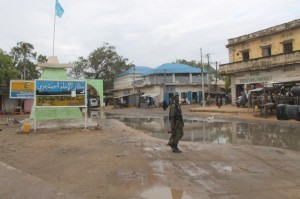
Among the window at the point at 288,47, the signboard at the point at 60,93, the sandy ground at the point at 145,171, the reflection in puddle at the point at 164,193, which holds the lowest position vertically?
the reflection in puddle at the point at 164,193

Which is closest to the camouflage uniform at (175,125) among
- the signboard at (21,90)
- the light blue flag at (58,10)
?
the light blue flag at (58,10)

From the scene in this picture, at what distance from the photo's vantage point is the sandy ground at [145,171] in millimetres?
5566

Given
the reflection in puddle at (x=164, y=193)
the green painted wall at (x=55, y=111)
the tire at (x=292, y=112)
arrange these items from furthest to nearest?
the green painted wall at (x=55, y=111) → the tire at (x=292, y=112) → the reflection in puddle at (x=164, y=193)

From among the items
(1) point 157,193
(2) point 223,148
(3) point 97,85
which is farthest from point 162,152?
(3) point 97,85

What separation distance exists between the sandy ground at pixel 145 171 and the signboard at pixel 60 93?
4.35 meters

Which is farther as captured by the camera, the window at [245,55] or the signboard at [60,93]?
the window at [245,55]

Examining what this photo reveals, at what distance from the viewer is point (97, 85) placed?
22547 millimetres

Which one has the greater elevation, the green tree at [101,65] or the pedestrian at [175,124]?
the green tree at [101,65]

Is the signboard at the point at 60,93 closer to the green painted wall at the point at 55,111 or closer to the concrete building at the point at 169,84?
the green painted wall at the point at 55,111

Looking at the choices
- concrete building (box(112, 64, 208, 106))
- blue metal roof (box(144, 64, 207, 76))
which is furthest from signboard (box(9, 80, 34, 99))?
blue metal roof (box(144, 64, 207, 76))

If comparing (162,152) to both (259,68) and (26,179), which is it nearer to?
(26,179)

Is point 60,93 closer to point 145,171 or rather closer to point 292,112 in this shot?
point 145,171

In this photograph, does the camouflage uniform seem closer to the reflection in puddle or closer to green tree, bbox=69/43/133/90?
the reflection in puddle

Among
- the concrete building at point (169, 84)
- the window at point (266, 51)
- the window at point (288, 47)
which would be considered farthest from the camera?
the concrete building at point (169, 84)
